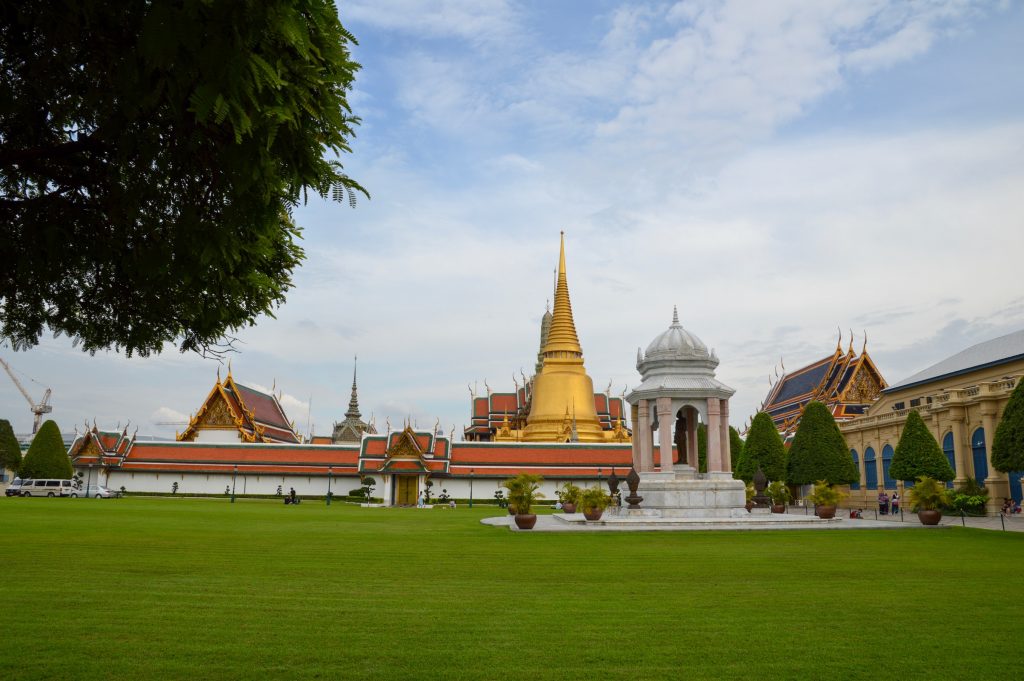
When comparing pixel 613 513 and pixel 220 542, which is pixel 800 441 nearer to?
pixel 613 513

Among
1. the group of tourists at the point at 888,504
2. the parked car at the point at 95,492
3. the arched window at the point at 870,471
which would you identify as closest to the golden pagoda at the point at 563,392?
the arched window at the point at 870,471

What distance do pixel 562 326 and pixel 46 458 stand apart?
135 feet

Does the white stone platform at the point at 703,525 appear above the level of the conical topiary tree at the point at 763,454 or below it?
below

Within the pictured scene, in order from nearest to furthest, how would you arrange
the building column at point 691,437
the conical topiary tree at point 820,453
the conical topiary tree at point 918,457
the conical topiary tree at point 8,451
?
1. the building column at point 691,437
2. the conical topiary tree at point 918,457
3. the conical topiary tree at point 820,453
4. the conical topiary tree at point 8,451

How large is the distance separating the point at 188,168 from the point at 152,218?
38.9 inches

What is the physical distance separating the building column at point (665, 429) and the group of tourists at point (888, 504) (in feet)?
45.4

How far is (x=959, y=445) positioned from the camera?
39.2m

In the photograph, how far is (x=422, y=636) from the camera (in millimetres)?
7750

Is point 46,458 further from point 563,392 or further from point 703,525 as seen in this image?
point 703,525

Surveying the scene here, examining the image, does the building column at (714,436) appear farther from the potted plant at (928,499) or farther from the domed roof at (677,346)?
the potted plant at (928,499)

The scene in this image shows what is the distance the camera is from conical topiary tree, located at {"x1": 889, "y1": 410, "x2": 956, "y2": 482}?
115 ft

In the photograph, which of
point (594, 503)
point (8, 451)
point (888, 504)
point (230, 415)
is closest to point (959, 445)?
point (888, 504)

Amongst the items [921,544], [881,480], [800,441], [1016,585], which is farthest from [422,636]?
[881,480]

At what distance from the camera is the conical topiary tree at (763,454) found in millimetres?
44938
